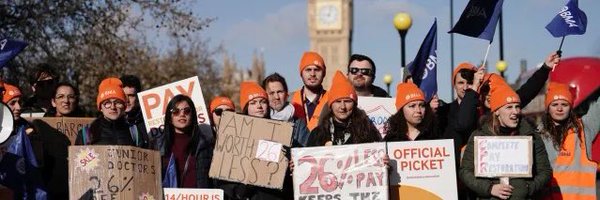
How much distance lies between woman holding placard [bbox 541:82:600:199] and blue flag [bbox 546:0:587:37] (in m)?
0.98

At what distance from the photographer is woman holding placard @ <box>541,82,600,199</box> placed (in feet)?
29.7

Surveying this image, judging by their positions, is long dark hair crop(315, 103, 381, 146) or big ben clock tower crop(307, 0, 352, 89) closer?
long dark hair crop(315, 103, 381, 146)

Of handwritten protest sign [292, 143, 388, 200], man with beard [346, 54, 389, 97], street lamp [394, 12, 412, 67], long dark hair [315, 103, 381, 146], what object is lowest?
handwritten protest sign [292, 143, 388, 200]

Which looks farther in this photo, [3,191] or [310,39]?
[310,39]

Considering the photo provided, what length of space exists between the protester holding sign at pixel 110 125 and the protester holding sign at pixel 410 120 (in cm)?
204

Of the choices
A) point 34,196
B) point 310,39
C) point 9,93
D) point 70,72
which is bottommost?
point 34,196

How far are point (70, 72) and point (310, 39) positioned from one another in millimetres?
131499

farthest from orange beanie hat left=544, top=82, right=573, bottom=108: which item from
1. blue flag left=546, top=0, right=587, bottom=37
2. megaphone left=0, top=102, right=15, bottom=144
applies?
megaphone left=0, top=102, right=15, bottom=144

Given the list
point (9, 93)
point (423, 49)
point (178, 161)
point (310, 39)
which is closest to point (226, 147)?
point (178, 161)

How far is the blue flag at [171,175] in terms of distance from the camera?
9.08 m

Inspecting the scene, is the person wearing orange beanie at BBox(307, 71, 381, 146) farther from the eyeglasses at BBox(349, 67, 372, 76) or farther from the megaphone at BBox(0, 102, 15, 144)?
the megaphone at BBox(0, 102, 15, 144)

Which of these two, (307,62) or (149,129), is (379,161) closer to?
(307,62)

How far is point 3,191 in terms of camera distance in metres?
7.42

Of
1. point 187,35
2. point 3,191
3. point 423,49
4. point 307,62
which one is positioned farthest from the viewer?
point 187,35
